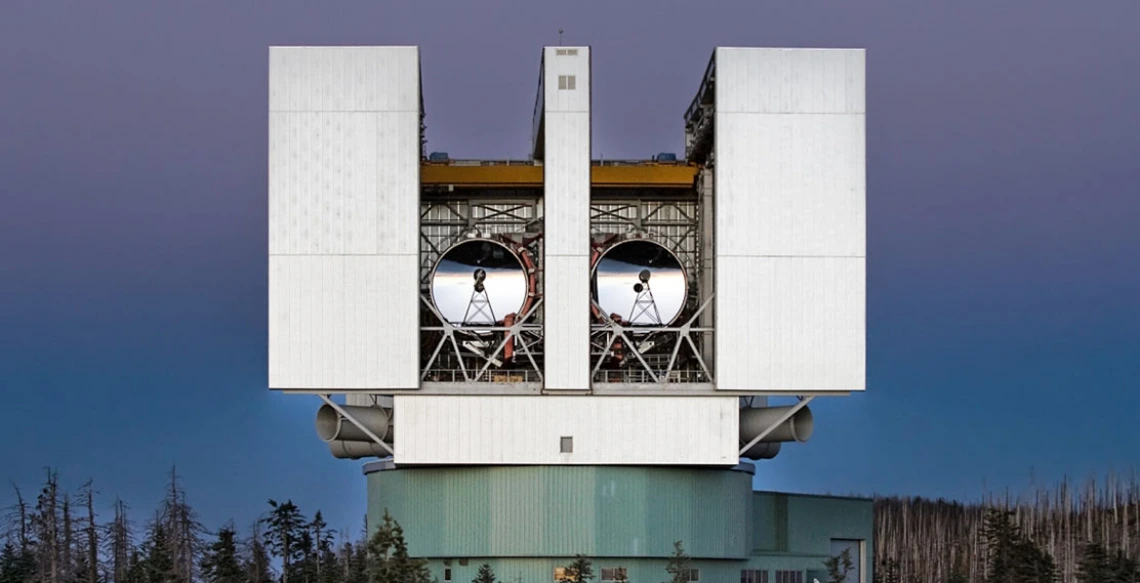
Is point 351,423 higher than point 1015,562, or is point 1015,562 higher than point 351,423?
point 351,423

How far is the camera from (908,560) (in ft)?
473

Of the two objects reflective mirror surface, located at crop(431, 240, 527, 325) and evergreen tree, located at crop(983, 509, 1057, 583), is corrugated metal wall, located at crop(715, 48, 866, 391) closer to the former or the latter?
reflective mirror surface, located at crop(431, 240, 527, 325)

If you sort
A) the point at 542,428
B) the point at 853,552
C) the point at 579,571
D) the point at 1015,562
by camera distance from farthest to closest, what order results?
the point at 1015,562
the point at 853,552
the point at 542,428
the point at 579,571

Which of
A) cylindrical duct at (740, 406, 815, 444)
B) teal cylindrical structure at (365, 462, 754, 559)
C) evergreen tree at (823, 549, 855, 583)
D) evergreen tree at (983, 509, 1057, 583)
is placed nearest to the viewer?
teal cylindrical structure at (365, 462, 754, 559)

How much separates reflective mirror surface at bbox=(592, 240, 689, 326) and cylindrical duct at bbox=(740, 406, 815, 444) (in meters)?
4.68

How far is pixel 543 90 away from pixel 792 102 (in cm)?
877

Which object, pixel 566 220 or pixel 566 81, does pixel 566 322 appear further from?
pixel 566 81

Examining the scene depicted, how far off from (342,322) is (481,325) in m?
5.36

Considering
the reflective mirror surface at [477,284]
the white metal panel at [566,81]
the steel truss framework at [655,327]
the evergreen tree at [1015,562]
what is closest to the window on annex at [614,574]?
the steel truss framework at [655,327]

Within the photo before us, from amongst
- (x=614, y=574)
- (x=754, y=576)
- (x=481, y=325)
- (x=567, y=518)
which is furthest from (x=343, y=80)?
(x=754, y=576)

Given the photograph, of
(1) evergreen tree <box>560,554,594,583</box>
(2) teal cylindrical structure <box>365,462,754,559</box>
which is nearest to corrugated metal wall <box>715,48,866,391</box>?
(2) teal cylindrical structure <box>365,462,754,559</box>

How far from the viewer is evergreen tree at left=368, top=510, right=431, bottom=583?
6662 centimetres

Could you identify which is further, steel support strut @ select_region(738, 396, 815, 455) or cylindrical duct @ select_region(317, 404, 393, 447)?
cylindrical duct @ select_region(317, 404, 393, 447)

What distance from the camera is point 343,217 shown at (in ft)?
219
